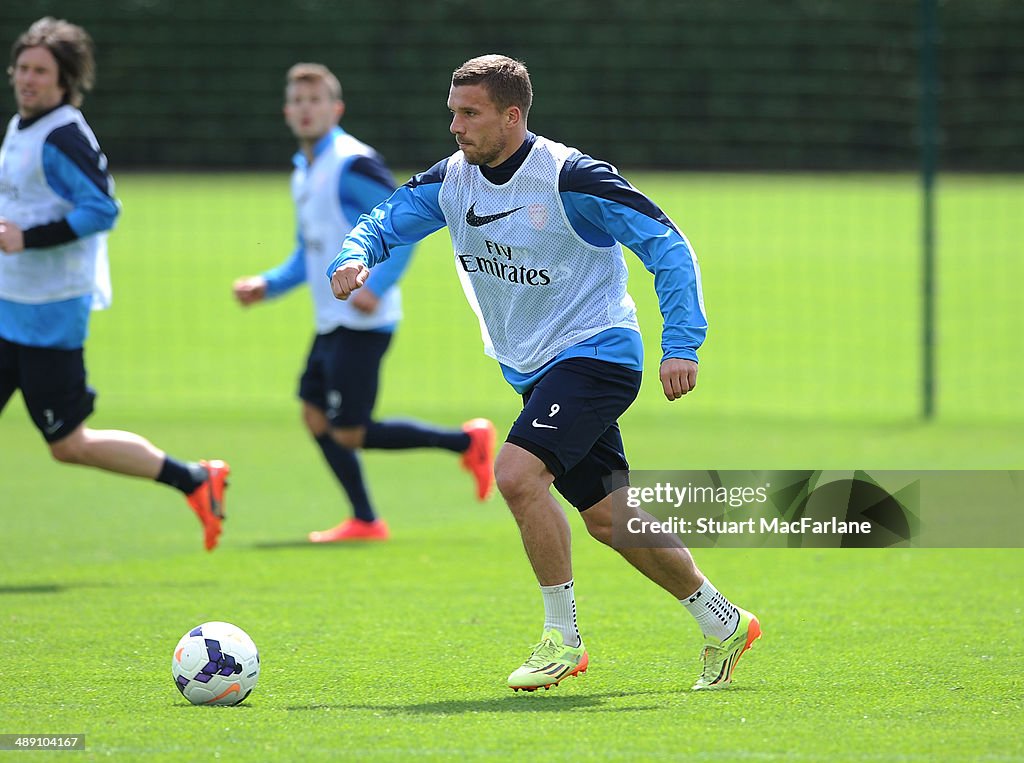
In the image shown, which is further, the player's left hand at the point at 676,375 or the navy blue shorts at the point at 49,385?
the navy blue shorts at the point at 49,385

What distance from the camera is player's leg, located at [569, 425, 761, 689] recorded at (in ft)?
18.6

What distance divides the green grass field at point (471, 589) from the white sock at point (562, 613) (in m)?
0.20

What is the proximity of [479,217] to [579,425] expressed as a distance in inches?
33.3

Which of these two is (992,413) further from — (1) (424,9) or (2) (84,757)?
(2) (84,757)

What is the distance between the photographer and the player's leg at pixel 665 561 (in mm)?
5660

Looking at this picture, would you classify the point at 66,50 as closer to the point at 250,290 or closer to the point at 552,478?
the point at 250,290

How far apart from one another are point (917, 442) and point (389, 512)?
15.1 feet

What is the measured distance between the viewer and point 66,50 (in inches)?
A: 321

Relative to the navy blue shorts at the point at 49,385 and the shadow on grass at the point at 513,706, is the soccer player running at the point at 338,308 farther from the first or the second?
the shadow on grass at the point at 513,706

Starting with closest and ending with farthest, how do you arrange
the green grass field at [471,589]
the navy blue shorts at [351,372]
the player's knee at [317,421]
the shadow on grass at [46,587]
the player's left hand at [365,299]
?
the green grass field at [471,589] → the shadow on grass at [46,587] → the player's left hand at [365,299] → the navy blue shorts at [351,372] → the player's knee at [317,421]

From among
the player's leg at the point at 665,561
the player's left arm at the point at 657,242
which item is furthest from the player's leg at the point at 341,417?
the player's left arm at the point at 657,242

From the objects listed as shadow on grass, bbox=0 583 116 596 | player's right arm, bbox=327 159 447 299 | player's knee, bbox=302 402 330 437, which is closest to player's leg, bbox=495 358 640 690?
player's right arm, bbox=327 159 447 299

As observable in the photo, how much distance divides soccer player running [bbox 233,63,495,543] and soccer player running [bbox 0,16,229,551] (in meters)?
1.36

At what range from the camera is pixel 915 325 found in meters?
21.4
